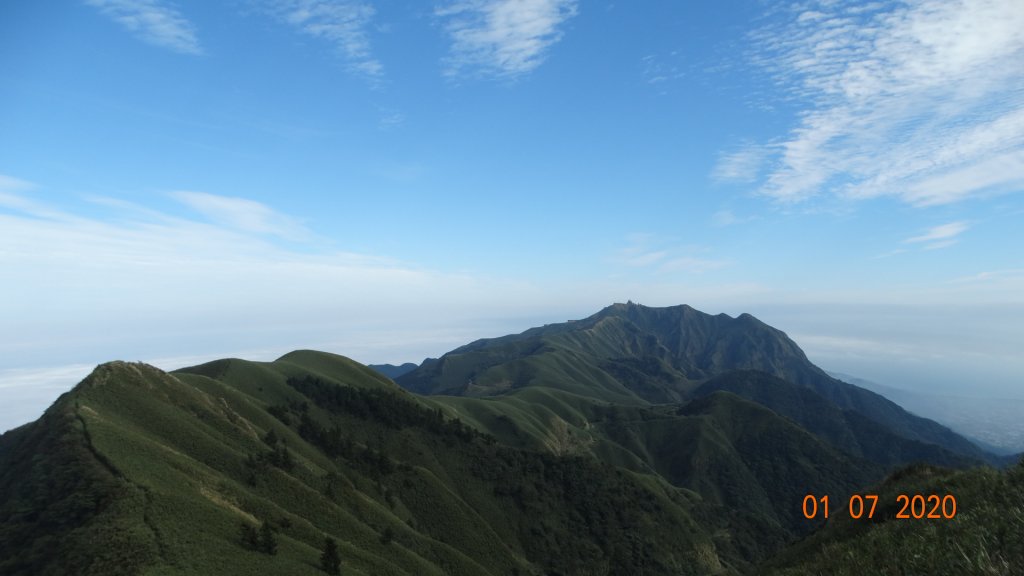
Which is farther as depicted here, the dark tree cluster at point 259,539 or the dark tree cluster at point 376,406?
the dark tree cluster at point 376,406

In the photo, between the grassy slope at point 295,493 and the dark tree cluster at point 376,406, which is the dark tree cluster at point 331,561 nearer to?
the grassy slope at point 295,493

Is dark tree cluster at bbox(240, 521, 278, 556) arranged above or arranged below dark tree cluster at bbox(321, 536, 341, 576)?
above

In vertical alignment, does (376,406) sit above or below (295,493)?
above

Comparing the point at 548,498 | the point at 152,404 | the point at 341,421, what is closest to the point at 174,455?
the point at 152,404

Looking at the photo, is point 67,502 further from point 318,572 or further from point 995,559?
point 995,559

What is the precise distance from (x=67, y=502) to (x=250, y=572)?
20186mm

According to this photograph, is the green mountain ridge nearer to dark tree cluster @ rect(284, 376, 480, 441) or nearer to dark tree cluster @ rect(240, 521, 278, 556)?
dark tree cluster @ rect(240, 521, 278, 556)
